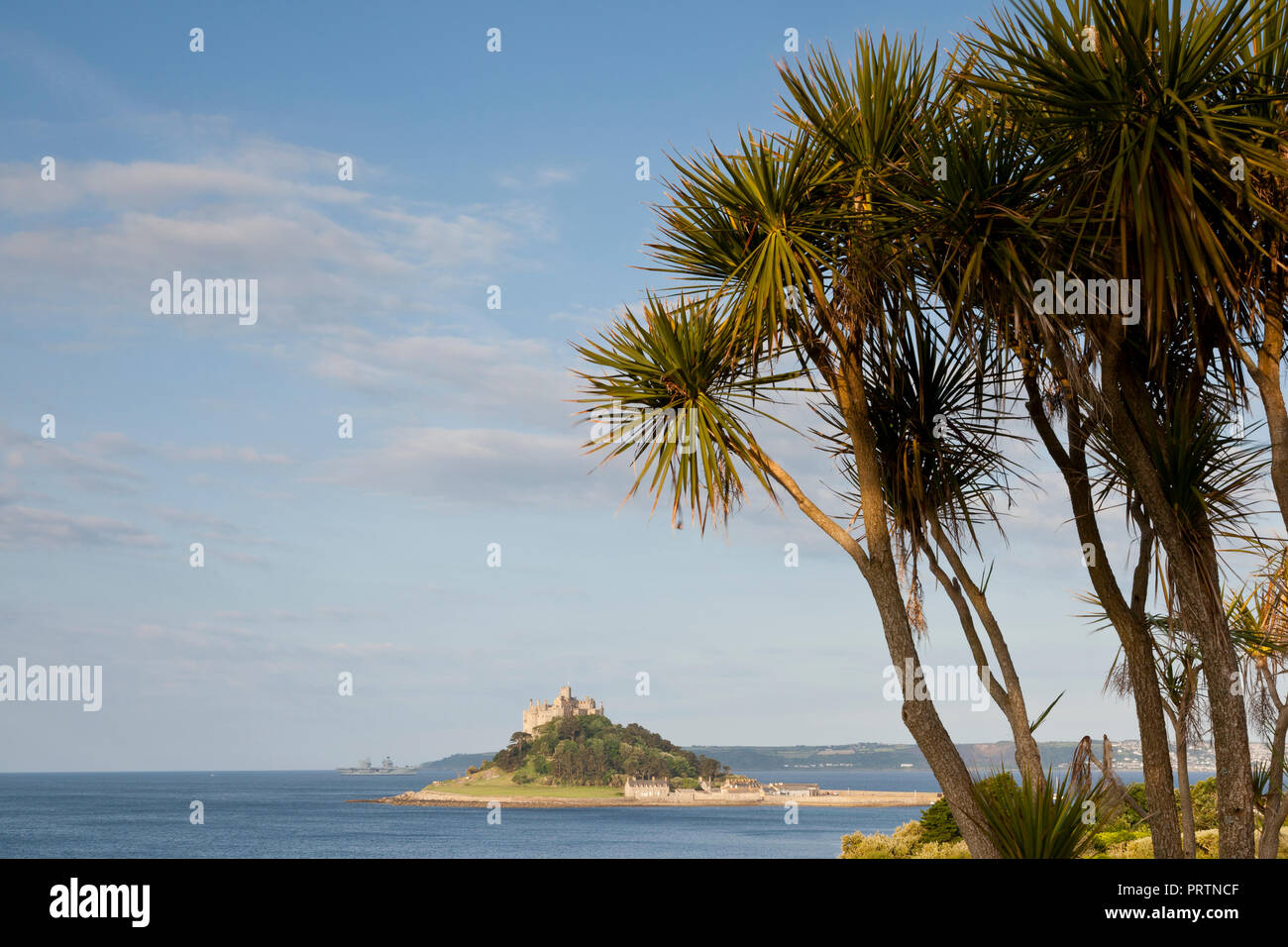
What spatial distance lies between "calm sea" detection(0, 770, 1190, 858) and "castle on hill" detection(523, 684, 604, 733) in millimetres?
11879

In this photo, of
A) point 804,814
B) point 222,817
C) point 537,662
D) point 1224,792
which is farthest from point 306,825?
point 1224,792

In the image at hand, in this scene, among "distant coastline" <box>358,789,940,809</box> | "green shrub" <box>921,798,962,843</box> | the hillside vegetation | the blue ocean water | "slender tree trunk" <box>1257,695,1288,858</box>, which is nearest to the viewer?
"slender tree trunk" <box>1257,695,1288,858</box>

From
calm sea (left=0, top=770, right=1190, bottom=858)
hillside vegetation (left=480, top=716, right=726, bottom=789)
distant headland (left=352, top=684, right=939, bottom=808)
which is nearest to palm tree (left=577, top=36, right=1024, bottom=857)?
calm sea (left=0, top=770, right=1190, bottom=858)

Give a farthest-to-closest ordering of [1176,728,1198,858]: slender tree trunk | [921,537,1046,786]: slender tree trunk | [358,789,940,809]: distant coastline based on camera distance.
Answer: [358,789,940,809]: distant coastline → [1176,728,1198,858]: slender tree trunk → [921,537,1046,786]: slender tree trunk

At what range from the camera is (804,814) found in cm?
12206

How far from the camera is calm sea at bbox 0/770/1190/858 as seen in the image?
76.4 metres

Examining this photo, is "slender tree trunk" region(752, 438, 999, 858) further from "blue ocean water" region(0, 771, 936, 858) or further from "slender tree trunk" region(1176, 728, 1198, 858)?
"blue ocean water" region(0, 771, 936, 858)

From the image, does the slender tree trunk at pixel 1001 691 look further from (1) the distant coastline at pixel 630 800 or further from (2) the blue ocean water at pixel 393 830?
(1) the distant coastline at pixel 630 800

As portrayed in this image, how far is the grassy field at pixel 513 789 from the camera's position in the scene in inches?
4604

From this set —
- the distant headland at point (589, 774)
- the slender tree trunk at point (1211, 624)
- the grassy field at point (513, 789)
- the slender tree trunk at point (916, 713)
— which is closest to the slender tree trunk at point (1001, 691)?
the slender tree trunk at point (916, 713)

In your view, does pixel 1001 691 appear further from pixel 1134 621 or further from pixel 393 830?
pixel 393 830

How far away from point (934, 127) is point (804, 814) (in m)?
124

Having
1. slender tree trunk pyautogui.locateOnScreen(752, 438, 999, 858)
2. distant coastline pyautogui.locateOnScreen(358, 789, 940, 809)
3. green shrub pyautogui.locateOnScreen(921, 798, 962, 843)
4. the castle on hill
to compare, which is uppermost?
slender tree trunk pyautogui.locateOnScreen(752, 438, 999, 858)
